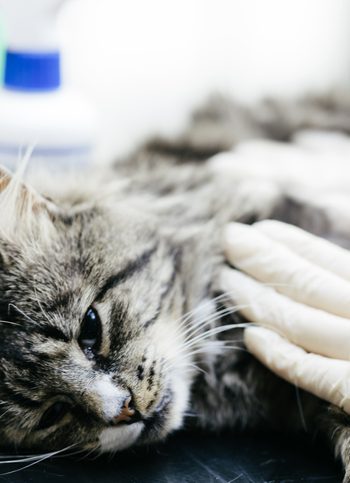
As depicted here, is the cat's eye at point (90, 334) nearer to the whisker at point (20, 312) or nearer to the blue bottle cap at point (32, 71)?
the whisker at point (20, 312)

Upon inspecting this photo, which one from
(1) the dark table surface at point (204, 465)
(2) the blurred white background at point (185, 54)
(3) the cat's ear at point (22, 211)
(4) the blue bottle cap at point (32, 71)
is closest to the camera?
(1) the dark table surface at point (204, 465)

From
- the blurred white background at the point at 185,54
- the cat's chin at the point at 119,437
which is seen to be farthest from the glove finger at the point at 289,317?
the blurred white background at the point at 185,54

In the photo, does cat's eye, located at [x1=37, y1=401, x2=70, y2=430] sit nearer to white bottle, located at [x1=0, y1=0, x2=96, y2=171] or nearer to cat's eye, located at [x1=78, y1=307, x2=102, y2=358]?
cat's eye, located at [x1=78, y1=307, x2=102, y2=358]

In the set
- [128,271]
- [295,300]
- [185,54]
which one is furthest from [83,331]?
[185,54]

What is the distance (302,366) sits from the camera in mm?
1014

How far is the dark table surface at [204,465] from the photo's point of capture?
0.96 meters

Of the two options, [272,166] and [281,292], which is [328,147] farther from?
[281,292]

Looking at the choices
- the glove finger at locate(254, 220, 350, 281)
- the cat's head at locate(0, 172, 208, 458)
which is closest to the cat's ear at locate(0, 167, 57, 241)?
the cat's head at locate(0, 172, 208, 458)

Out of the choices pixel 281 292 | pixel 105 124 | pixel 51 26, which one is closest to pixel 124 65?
pixel 105 124

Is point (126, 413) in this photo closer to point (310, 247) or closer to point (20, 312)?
point (20, 312)

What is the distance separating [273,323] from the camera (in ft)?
3.56

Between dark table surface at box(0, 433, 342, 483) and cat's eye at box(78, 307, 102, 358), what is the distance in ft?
0.51

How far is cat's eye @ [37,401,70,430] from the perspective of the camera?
1.00 metres

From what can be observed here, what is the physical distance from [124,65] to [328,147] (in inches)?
21.5
